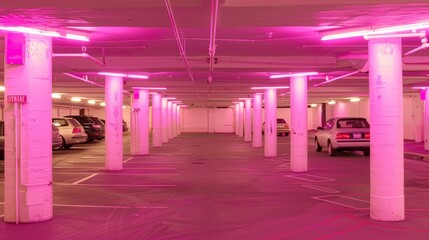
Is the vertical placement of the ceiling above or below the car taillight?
above

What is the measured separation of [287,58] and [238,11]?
21.1 ft

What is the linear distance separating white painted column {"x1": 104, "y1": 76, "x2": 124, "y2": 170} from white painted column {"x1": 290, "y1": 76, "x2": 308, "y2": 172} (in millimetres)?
5525

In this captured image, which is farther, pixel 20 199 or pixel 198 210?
pixel 198 210

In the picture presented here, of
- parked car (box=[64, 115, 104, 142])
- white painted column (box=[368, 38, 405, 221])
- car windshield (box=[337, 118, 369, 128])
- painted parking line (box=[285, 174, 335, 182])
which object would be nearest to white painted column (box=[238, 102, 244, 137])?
parked car (box=[64, 115, 104, 142])

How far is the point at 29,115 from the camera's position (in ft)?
24.5

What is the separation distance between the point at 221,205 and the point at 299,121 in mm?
6115

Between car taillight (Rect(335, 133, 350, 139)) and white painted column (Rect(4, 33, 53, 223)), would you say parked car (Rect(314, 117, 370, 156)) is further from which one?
white painted column (Rect(4, 33, 53, 223))

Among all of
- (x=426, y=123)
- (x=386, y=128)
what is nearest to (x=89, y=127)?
(x=426, y=123)

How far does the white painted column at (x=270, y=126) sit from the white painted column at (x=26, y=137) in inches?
503

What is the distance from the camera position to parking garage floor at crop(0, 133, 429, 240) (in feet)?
21.8

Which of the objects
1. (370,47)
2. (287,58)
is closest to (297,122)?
(287,58)

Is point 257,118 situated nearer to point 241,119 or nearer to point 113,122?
point 113,122

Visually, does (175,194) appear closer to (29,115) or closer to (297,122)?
(29,115)

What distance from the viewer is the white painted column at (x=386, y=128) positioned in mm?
7410
